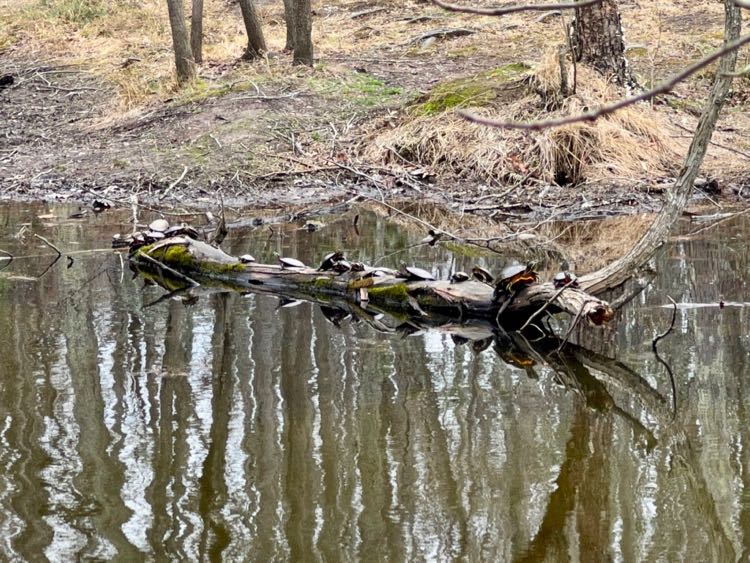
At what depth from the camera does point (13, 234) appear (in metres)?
9.73

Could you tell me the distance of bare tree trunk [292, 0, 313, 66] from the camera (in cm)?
1546

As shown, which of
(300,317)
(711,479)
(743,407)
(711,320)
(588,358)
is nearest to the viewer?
Result: (711,479)

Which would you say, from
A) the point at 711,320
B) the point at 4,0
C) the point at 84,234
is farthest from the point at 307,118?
the point at 4,0

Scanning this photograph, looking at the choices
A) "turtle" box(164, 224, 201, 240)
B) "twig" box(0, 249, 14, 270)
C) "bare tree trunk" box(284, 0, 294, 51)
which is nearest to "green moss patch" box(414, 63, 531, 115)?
"bare tree trunk" box(284, 0, 294, 51)

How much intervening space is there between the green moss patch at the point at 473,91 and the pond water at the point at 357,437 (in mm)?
6353

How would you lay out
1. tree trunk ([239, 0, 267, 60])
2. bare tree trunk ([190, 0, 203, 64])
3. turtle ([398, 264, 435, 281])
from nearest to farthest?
turtle ([398, 264, 435, 281]) < tree trunk ([239, 0, 267, 60]) < bare tree trunk ([190, 0, 203, 64])

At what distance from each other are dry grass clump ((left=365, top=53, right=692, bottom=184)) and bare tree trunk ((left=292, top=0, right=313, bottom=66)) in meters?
3.21

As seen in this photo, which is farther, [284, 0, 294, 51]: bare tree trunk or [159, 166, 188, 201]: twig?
[284, 0, 294, 51]: bare tree trunk

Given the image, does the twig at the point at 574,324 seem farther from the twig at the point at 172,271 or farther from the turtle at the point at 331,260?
the twig at the point at 172,271

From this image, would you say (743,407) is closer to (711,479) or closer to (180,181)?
(711,479)

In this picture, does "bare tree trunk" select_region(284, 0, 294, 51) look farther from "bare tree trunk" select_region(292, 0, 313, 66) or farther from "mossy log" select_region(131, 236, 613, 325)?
"mossy log" select_region(131, 236, 613, 325)

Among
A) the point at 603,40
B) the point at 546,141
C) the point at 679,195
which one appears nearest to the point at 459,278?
the point at 679,195

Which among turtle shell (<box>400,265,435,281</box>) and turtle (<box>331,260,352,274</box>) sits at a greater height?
turtle shell (<box>400,265,435,281</box>)

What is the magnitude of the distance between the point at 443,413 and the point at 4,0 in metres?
26.1
